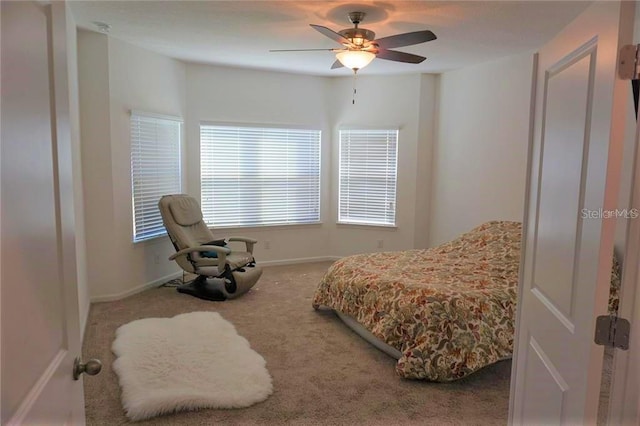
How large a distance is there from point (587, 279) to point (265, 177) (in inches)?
202

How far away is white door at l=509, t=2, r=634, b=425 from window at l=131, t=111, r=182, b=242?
13.3 ft

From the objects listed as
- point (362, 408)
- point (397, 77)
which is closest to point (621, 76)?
point (362, 408)

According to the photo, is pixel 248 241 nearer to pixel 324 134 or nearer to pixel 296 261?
pixel 296 261

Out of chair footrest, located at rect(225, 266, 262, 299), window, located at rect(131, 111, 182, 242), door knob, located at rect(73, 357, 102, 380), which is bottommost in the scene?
chair footrest, located at rect(225, 266, 262, 299)

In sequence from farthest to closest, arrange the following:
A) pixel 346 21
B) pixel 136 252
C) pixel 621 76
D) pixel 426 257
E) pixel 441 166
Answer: pixel 441 166, pixel 136 252, pixel 426 257, pixel 346 21, pixel 621 76

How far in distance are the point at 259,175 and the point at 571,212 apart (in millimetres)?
4978

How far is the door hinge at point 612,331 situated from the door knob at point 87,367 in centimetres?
136

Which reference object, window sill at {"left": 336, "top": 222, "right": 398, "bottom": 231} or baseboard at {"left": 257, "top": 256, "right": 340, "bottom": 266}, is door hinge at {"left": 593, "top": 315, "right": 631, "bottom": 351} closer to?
window sill at {"left": 336, "top": 222, "right": 398, "bottom": 231}

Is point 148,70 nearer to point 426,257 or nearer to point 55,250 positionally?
point 426,257

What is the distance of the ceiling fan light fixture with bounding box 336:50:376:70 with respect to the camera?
3219 mm

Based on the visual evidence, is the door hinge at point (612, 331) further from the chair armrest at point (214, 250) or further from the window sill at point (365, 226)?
the window sill at point (365, 226)

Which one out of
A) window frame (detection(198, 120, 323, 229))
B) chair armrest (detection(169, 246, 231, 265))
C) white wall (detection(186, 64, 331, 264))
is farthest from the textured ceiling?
chair armrest (detection(169, 246, 231, 265))

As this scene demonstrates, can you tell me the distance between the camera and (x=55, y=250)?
1143mm

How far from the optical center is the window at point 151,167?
15.4ft
